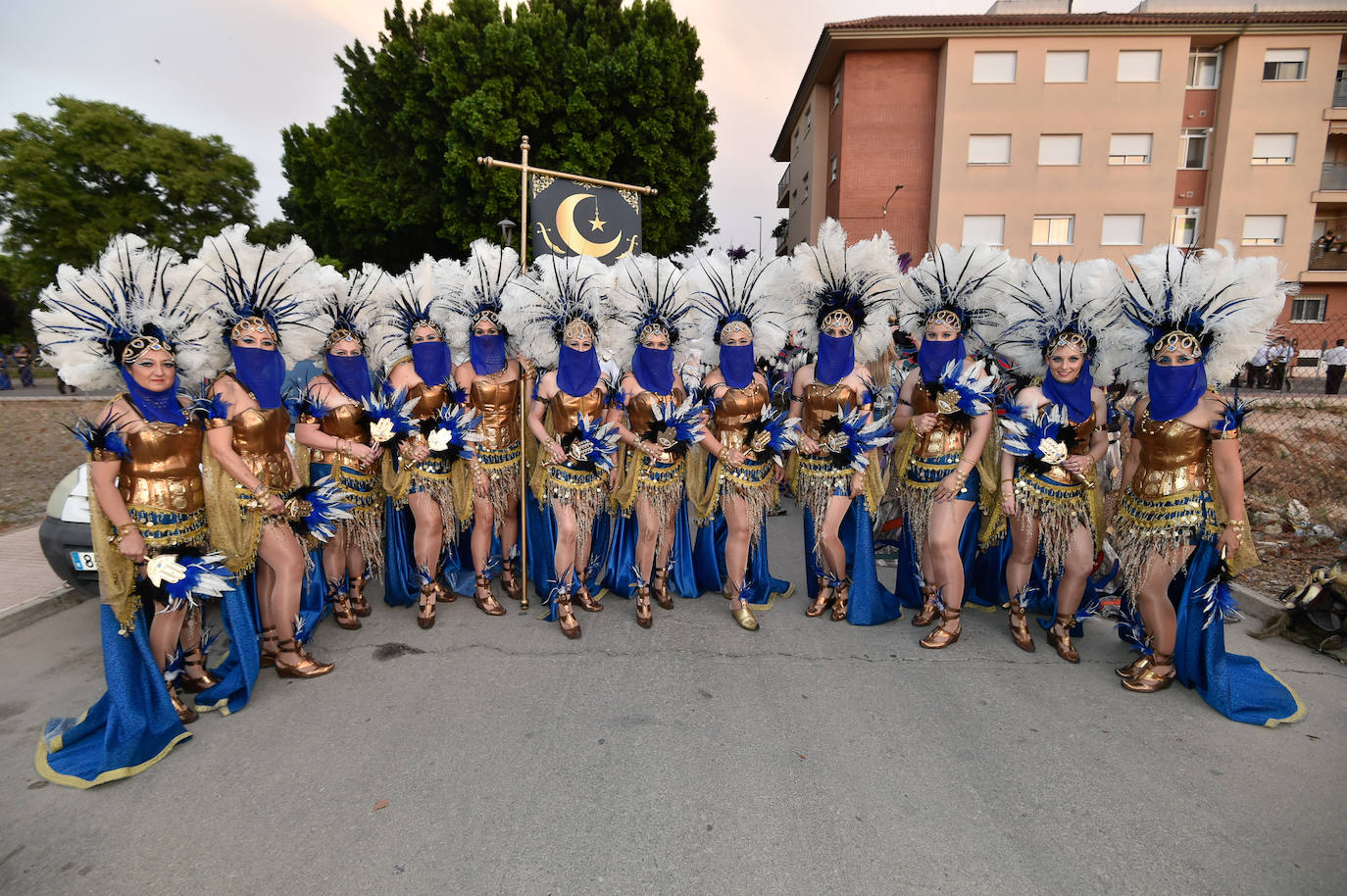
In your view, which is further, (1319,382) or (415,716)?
(1319,382)

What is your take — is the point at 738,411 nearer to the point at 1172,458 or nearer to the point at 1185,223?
the point at 1172,458

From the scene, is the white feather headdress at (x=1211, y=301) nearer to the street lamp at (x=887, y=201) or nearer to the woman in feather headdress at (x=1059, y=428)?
the woman in feather headdress at (x=1059, y=428)

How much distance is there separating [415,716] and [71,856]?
1259 mm

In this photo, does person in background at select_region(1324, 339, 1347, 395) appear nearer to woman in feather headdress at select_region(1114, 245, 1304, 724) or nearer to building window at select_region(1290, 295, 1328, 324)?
building window at select_region(1290, 295, 1328, 324)

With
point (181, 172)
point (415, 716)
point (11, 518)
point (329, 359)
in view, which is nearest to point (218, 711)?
point (415, 716)

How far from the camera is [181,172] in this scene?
83.8ft

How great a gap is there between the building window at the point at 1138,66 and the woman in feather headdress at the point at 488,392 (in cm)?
2515

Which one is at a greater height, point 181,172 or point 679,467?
point 181,172

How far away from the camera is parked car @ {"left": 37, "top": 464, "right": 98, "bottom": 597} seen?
3.96 metres

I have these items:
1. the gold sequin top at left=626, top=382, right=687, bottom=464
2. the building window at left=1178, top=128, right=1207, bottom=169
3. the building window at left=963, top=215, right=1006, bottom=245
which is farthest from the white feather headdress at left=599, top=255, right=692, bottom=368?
the building window at left=1178, top=128, right=1207, bottom=169

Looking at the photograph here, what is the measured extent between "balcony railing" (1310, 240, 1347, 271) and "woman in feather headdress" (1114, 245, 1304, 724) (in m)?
29.2

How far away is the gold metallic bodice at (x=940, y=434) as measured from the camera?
4031 millimetres

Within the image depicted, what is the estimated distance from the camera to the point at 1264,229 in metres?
21.9

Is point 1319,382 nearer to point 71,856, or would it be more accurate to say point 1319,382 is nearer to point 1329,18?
point 1329,18
